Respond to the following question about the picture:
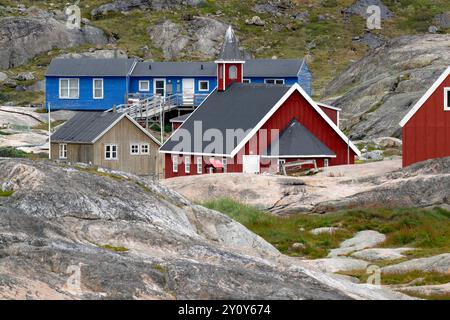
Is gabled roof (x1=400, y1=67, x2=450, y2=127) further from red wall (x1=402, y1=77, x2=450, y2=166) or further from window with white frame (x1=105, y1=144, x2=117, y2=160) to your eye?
window with white frame (x1=105, y1=144, x2=117, y2=160)

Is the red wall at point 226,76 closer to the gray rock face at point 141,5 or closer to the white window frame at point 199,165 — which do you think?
the white window frame at point 199,165

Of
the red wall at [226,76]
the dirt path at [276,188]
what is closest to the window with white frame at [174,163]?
the red wall at [226,76]

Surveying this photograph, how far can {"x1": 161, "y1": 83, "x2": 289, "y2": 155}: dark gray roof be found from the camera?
56.4m

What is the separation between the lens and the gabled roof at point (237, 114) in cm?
5591

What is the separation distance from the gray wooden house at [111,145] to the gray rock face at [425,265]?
39851 mm

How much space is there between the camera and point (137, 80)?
9044 centimetres

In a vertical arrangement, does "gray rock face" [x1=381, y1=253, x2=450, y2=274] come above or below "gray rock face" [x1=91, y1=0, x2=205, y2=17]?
below

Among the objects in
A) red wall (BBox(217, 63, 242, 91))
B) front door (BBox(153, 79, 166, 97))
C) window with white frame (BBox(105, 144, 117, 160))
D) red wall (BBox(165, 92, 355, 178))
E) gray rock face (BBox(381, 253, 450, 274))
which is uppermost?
front door (BBox(153, 79, 166, 97))

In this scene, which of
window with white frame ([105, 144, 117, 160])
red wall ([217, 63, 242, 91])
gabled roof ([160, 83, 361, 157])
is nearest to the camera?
gabled roof ([160, 83, 361, 157])

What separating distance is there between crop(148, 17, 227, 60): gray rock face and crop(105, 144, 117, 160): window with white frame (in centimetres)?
4501

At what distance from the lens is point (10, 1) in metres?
123

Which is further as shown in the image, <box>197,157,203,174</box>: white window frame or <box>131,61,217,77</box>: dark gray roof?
<box>131,61,217,77</box>: dark gray roof

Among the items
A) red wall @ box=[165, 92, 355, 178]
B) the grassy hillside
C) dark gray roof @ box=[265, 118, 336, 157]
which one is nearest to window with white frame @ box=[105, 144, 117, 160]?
red wall @ box=[165, 92, 355, 178]

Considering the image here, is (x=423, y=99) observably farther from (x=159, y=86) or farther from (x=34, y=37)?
(x=34, y=37)
